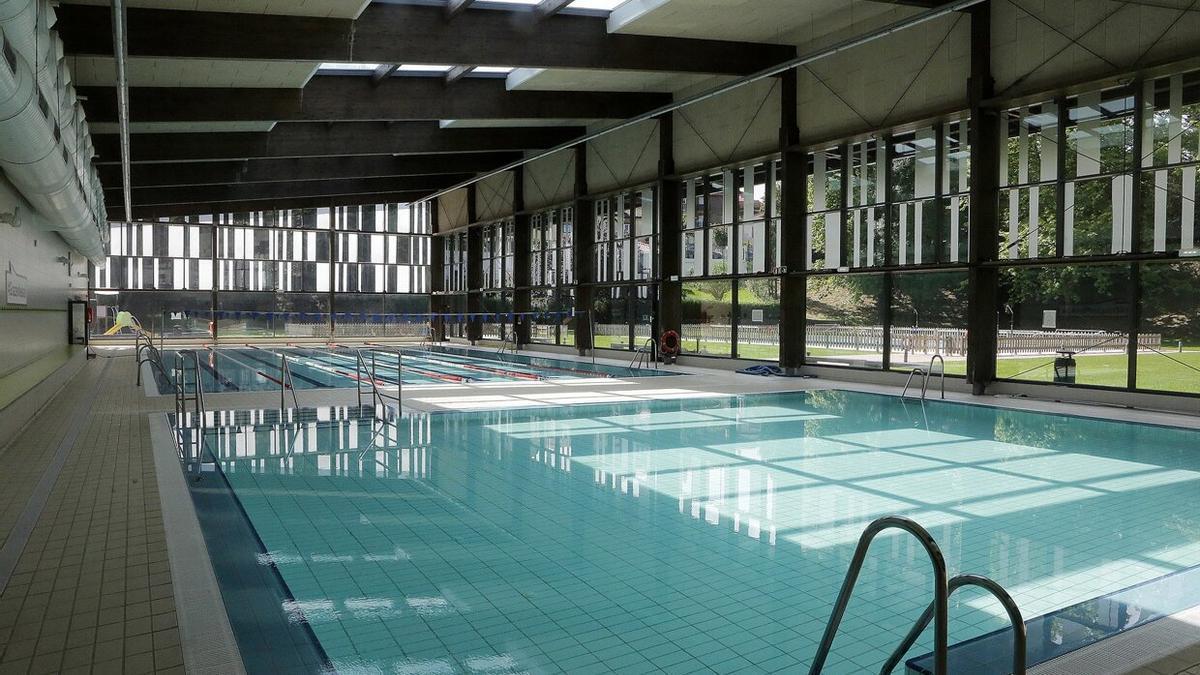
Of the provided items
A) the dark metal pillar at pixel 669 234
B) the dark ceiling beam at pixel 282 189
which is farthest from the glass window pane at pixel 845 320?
the dark ceiling beam at pixel 282 189

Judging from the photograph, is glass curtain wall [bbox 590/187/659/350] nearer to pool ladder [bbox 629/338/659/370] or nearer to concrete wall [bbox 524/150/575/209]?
pool ladder [bbox 629/338/659/370]

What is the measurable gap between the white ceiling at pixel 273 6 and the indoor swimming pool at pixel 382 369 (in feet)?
15.7

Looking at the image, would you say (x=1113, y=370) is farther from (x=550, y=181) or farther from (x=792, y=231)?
(x=550, y=181)

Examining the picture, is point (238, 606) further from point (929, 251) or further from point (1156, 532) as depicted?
point (929, 251)

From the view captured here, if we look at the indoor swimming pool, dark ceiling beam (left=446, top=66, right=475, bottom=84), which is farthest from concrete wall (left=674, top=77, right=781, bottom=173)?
dark ceiling beam (left=446, top=66, right=475, bottom=84)

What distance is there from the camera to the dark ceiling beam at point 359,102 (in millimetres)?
12383

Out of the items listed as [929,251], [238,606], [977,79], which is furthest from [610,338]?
[238,606]

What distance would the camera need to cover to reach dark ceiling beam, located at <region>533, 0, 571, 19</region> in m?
11.6

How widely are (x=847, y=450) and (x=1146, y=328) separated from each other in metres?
5.53

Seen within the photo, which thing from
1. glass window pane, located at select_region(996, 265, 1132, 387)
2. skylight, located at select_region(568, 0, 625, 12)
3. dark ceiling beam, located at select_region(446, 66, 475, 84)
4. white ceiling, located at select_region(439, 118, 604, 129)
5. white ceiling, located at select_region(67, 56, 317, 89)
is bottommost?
glass window pane, located at select_region(996, 265, 1132, 387)

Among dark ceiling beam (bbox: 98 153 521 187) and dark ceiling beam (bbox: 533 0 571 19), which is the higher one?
dark ceiling beam (bbox: 533 0 571 19)

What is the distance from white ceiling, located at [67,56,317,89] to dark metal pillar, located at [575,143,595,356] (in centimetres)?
944

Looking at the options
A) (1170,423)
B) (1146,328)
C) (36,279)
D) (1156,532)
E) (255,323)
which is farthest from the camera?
(255,323)

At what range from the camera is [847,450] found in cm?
775
